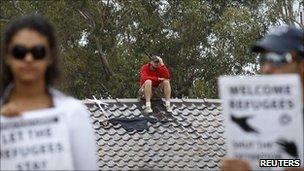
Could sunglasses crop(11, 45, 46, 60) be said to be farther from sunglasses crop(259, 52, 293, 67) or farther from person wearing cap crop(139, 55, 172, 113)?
person wearing cap crop(139, 55, 172, 113)

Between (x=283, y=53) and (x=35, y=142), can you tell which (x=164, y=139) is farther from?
(x=35, y=142)

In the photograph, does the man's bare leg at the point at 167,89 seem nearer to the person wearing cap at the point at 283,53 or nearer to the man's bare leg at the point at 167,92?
the man's bare leg at the point at 167,92

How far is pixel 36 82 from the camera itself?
104 inches

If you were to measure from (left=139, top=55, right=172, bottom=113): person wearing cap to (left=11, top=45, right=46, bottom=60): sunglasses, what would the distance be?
9.30 m

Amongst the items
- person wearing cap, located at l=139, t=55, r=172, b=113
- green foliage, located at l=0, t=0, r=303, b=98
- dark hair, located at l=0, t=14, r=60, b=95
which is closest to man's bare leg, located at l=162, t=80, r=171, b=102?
person wearing cap, located at l=139, t=55, r=172, b=113

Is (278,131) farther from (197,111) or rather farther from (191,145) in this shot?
(197,111)

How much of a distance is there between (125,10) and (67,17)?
165 centimetres

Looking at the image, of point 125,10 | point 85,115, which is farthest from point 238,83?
point 125,10

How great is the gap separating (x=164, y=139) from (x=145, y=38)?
1004 centimetres

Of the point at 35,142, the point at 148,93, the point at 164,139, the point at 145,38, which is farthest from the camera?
the point at 145,38

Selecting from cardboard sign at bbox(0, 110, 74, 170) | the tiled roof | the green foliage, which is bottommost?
the tiled roof

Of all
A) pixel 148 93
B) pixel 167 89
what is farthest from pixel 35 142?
pixel 167 89

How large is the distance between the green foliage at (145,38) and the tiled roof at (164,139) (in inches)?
326

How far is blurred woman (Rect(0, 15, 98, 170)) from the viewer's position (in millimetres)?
2602
